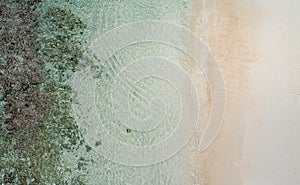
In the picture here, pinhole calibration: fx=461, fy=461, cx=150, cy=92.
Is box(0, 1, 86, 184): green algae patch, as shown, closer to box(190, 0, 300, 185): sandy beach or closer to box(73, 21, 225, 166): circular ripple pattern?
box(73, 21, 225, 166): circular ripple pattern

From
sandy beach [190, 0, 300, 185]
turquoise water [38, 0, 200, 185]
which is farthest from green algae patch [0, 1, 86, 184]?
sandy beach [190, 0, 300, 185]

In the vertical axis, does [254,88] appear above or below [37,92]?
above

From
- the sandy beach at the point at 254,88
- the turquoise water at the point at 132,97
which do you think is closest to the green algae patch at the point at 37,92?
the turquoise water at the point at 132,97

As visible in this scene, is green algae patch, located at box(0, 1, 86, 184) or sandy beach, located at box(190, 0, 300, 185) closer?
green algae patch, located at box(0, 1, 86, 184)

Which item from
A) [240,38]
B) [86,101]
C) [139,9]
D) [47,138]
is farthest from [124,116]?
[240,38]

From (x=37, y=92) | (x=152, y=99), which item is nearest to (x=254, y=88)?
(x=152, y=99)

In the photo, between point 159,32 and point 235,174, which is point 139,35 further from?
point 235,174

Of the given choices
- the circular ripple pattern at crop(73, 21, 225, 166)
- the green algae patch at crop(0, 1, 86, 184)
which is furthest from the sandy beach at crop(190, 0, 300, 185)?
the green algae patch at crop(0, 1, 86, 184)

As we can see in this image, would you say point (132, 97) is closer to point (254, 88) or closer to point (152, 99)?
point (152, 99)
